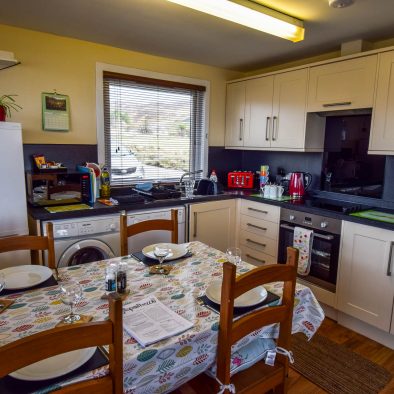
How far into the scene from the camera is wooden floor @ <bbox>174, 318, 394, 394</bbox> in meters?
1.90

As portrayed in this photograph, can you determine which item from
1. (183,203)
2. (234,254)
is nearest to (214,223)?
(183,203)

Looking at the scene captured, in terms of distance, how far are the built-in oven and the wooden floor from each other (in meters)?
0.31

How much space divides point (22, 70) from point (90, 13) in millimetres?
809

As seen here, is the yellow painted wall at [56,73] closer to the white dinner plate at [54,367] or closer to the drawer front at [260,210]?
the drawer front at [260,210]

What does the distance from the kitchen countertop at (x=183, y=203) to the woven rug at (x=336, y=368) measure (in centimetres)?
92

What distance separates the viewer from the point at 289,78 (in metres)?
3.07

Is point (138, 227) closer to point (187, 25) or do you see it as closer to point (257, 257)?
point (187, 25)

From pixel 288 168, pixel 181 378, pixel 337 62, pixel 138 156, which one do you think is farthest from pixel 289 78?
pixel 181 378

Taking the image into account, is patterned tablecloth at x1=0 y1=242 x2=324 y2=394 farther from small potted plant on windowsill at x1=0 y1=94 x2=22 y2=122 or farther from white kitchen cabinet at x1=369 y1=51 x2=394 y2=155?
small potted plant on windowsill at x1=0 y1=94 x2=22 y2=122

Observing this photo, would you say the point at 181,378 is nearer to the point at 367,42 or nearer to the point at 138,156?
the point at 138,156

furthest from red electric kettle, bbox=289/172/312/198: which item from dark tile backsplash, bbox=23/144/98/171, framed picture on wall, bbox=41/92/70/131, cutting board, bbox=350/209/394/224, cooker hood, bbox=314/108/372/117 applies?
framed picture on wall, bbox=41/92/70/131

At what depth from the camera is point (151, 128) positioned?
3.34 meters

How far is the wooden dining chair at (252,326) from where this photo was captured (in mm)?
1066

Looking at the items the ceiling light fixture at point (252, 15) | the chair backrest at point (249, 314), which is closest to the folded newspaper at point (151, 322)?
the chair backrest at point (249, 314)
